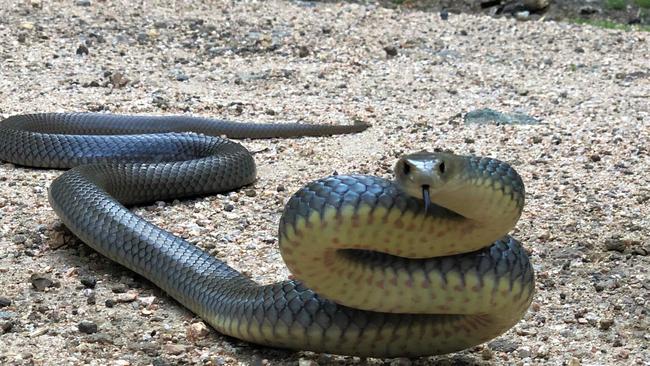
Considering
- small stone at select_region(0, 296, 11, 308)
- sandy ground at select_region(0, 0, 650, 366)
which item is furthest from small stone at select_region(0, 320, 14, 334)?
small stone at select_region(0, 296, 11, 308)

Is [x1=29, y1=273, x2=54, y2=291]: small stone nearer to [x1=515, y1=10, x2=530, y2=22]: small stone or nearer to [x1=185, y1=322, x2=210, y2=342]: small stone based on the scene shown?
[x1=185, y1=322, x2=210, y2=342]: small stone

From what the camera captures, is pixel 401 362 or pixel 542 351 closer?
pixel 401 362

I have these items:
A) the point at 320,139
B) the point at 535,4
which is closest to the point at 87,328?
the point at 320,139

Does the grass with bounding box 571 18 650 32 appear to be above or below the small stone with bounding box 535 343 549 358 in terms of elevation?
below

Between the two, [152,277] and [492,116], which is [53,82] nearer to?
[492,116]

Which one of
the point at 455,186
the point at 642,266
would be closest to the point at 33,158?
the point at 642,266

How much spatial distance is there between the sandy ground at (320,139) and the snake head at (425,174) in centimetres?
102

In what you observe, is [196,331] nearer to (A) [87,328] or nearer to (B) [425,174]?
(A) [87,328]

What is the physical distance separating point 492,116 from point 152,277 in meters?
3.83

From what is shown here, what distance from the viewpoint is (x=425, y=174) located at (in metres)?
2.62

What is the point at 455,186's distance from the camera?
2670 millimetres

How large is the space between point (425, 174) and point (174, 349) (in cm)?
142

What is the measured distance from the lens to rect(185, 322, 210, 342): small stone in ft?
12.3

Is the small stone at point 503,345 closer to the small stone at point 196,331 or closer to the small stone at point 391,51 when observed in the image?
the small stone at point 196,331
